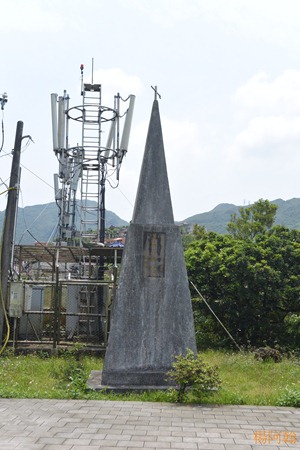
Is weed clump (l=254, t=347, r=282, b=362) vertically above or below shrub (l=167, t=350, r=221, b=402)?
below

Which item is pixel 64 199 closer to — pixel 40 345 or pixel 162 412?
pixel 40 345

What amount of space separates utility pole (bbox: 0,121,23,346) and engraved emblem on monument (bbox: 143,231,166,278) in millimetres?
4437

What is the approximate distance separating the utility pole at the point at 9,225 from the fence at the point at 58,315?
0.25 meters

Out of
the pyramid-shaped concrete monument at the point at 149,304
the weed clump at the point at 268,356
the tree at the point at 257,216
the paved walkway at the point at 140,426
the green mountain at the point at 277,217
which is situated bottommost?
the weed clump at the point at 268,356

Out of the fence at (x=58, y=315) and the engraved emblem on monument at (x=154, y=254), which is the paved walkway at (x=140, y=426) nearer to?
the engraved emblem on monument at (x=154, y=254)

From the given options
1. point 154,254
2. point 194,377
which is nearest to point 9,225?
point 154,254

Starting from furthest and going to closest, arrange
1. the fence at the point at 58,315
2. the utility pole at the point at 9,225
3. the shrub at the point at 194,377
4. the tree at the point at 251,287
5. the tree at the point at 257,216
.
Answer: the tree at the point at 257,216 → the tree at the point at 251,287 → the fence at the point at 58,315 → the utility pole at the point at 9,225 → the shrub at the point at 194,377

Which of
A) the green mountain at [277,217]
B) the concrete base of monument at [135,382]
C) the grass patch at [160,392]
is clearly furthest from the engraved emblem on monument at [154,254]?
the green mountain at [277,217]

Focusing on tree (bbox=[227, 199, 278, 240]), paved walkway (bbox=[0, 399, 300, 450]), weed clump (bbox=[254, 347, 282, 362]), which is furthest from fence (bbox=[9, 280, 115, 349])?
tree (bbox=[227, 199, 278, 240])

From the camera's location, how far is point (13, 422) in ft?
18.6

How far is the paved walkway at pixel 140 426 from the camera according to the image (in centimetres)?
499

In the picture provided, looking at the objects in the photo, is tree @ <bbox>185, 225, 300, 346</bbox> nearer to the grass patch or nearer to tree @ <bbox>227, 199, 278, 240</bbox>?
the grass patch

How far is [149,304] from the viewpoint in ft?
25.2

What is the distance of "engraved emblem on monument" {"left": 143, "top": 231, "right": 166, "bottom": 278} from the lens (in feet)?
25.5
